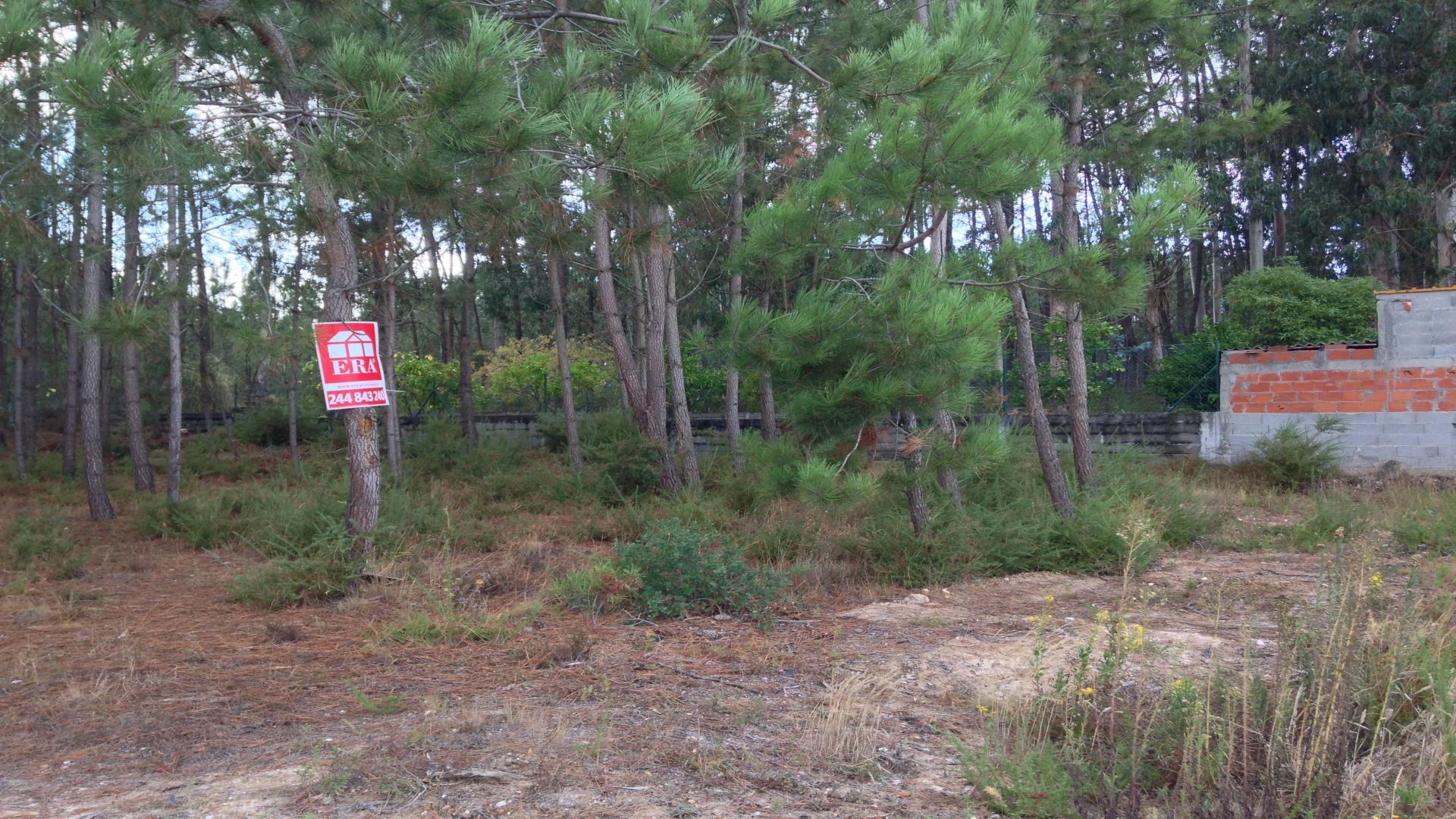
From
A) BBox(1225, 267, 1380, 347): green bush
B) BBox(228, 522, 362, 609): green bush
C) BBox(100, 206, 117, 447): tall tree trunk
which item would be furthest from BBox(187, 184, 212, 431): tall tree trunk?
BBox(1225, 267, 1380, 347): green bush

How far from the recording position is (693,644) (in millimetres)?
5875

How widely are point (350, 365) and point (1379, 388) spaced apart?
1123 cm

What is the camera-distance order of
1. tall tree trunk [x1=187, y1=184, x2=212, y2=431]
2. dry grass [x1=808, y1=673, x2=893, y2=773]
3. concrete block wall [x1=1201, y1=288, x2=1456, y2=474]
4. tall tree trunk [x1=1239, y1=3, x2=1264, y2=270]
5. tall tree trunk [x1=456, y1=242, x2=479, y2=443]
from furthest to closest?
tall tree trunk [x1=1239, y1=3, x2=1264, y2=270]
tall tree trunk [x1=456, y1=242, x2=479, y2=443]
tall tree trunk [x1=187, y1=184, x2=212, y2=431]
concrete block wall [x1=1201, y1=288, x2=1456, y2=474]
dry grass [x1=808, y1=673, x2=893, y2=773]

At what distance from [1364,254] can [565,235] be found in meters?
17.9

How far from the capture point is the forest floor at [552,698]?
3.68 metres

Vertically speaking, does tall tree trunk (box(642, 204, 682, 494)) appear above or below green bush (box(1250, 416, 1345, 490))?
above

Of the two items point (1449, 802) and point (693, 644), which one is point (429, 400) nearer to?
point (693, 644)

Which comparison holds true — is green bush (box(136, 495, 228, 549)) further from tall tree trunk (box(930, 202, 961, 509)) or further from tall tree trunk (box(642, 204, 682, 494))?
tall tree trunk (box(930, 202, 961, 509))

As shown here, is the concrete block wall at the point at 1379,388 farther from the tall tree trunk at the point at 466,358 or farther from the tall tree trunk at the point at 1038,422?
the tall tree trunk at the point at 466,358

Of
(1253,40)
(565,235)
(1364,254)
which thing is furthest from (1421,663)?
(1253,40)

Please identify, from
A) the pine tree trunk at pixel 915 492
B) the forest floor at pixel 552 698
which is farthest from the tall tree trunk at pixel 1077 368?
the pine tree trunk at pixel 915 492

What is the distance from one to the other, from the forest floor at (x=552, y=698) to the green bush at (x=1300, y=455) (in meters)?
4.42

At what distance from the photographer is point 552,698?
4.84m

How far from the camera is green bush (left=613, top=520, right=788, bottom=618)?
21.8 feet
